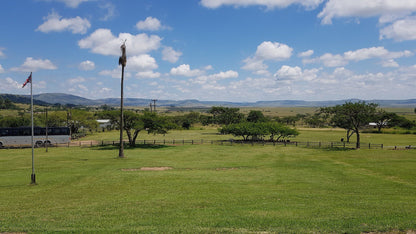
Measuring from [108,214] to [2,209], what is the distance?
239 inches

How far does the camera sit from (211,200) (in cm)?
1518

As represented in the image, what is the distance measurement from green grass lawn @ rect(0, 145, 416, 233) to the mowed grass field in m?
0.04

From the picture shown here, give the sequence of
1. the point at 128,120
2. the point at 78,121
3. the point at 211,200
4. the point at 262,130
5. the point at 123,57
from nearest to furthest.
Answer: the point at 211,200 < the point at 123,57 < the point at 128,120 < the point at 262,130 < the point at 78,121

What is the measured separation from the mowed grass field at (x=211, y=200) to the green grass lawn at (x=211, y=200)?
4 cm

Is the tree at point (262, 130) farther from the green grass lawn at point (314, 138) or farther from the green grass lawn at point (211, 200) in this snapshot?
the green grass lawn at point (211, 200)

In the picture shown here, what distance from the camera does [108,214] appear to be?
1264cm

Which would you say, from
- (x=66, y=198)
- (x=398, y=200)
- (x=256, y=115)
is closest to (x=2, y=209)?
(x=66, y=198)

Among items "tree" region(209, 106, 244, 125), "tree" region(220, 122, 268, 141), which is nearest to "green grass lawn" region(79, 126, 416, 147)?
"tree" region(220, 122, 268, 141)

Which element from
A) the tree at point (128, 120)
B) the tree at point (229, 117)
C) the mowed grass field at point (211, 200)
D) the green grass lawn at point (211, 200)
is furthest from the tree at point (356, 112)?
the tree at point (229, 117)

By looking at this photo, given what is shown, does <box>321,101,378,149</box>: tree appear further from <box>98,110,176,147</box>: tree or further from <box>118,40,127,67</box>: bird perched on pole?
<box>118,40,127,67</box>: bird perched on pole

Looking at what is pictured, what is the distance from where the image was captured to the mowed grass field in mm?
10781

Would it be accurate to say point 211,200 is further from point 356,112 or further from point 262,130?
point 262,130

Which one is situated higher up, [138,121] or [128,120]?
[128,120]

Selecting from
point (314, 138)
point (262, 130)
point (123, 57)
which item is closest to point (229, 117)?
point (314, 138)
